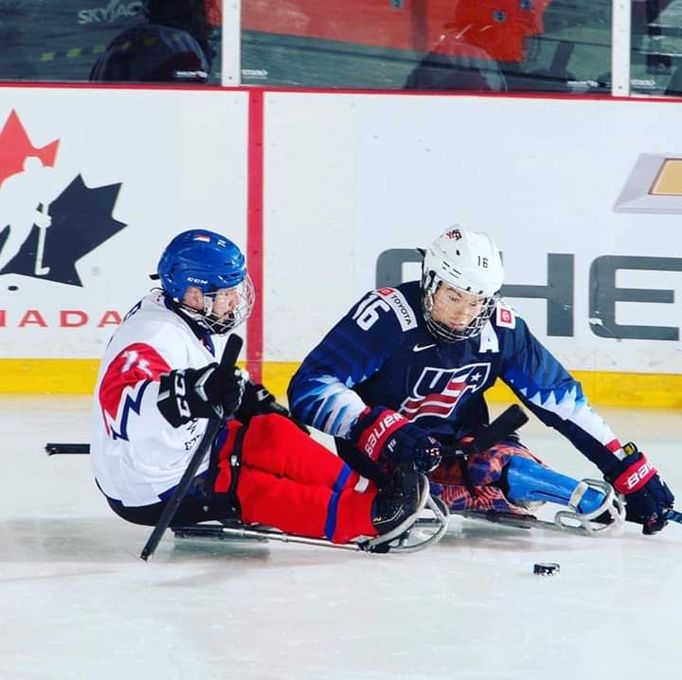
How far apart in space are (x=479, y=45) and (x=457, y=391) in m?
2.41

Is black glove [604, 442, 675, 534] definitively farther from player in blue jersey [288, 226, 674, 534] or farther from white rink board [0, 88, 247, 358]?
white rink board [0, 88, 247, 358]

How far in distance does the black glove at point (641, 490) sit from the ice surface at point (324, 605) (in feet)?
0.22

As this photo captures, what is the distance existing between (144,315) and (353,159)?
242 centimetres

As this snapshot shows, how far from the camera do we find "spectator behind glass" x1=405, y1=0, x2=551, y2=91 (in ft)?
20.3

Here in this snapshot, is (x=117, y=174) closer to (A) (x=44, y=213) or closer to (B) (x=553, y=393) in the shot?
(A) (x=44, y=213)

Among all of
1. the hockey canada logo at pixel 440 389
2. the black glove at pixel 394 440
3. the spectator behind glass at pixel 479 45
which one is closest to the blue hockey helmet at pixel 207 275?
the black glove at pixel 394 440

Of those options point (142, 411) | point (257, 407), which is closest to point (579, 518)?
point (257, 407)

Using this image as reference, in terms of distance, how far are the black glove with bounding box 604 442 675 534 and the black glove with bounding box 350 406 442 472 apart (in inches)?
20.8

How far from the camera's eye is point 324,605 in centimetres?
351

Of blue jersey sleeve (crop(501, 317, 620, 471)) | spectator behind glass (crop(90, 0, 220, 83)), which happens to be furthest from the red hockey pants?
spectator behind glass (crop(90, 0, 220, 83))

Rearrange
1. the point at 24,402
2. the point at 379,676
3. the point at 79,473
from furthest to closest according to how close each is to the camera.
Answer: the point at 24,402 → the point at 79,473 → the point at 379,676

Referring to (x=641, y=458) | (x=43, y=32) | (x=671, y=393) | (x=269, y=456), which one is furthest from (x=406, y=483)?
(x=43, y=32)

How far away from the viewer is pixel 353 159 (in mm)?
6125

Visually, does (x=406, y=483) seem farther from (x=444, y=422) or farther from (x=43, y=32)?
(x=43, y=32)
